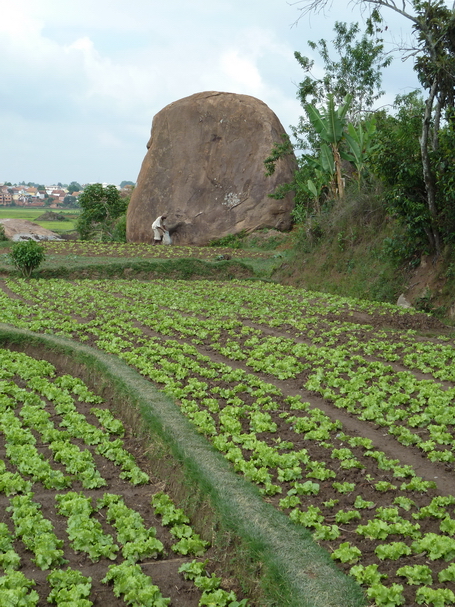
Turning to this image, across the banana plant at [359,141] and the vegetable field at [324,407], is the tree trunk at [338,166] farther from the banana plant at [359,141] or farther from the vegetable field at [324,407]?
the vegetable field at [324,407]

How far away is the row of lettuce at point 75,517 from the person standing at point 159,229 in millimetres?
27086

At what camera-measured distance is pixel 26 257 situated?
21531 mm

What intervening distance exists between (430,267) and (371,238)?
336 cm

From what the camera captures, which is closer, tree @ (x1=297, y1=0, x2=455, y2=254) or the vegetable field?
the vegetable field

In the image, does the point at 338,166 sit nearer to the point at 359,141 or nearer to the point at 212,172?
the point at 359,141

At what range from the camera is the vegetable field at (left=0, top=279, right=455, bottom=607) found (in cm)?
518

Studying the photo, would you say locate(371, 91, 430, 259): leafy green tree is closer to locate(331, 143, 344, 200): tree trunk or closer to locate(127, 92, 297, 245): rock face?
locate(331, 143, 344, 200): tree trunk

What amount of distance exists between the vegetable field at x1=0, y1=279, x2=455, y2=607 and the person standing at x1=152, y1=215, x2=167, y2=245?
63.6 feet

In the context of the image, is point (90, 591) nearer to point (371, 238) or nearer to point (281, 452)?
point (281, 452)

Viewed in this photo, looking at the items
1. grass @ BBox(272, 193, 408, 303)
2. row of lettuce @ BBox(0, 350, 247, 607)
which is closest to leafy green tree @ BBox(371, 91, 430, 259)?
grass @ BBox(272, 193, 408, 303)

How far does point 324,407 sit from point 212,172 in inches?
1156

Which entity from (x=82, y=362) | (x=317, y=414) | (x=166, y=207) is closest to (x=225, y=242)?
(x=166, y=207)

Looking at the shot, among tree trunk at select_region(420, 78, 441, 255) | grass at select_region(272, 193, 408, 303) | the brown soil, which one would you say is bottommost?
the brown soil

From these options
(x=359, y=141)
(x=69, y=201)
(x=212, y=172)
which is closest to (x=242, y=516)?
(x=359, y=141)
